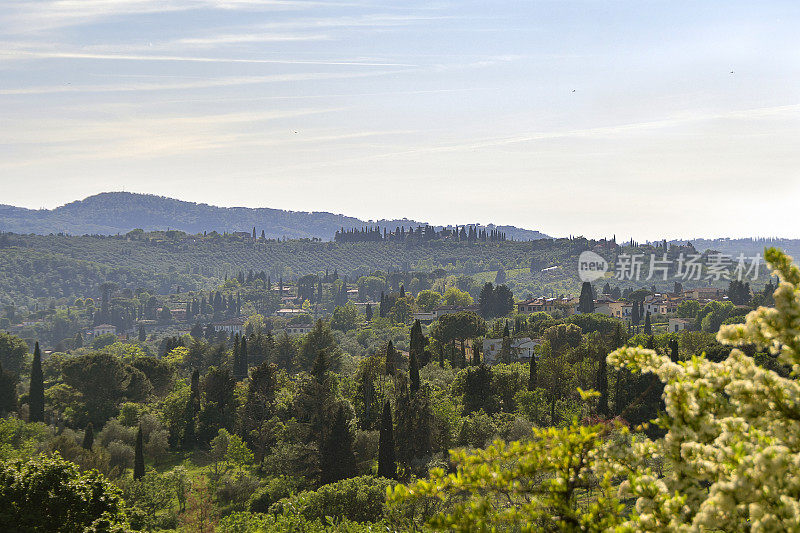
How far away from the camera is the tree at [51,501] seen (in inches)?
904

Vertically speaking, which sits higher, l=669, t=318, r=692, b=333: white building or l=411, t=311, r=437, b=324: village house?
l=669, t=318, r=692, b=333: white building

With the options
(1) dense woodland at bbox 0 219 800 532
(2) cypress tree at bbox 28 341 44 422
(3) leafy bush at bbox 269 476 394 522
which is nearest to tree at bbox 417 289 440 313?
(1) dense woodland at bbox 0 219 800 532

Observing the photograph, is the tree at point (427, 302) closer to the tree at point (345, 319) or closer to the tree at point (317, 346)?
the tree at point (345, 319)

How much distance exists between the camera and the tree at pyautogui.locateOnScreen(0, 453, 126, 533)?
75.4 feet

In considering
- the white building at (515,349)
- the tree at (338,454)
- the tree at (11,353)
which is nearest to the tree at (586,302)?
the white building at (515,349)

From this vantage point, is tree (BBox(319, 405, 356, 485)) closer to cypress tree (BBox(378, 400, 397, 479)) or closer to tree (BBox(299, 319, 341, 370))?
cypress tree (BBox(378, 400, 397, 479))

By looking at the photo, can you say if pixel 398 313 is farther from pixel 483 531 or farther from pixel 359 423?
pixel 483 531

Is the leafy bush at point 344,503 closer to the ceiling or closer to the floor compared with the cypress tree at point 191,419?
closer to the ceiling

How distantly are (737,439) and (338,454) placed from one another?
132ft

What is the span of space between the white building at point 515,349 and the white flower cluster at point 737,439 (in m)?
79.4

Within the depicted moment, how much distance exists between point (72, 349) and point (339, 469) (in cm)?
16005

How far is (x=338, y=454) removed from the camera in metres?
44.7

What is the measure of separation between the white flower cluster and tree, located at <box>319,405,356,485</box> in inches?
1550

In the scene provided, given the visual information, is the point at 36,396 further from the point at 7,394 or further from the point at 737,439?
the point at 737,439
